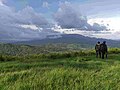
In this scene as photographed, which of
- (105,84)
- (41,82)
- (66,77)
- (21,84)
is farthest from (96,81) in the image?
(21,84)

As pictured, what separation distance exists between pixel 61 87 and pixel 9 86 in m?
1.89

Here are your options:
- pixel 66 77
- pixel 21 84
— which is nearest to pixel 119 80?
pixel 66 77

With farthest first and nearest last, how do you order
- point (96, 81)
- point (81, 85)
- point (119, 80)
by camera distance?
point (119, 80), point (96, 81), point (81, 85)

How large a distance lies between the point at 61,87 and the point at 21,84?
146cm

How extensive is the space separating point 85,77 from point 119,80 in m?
1.45

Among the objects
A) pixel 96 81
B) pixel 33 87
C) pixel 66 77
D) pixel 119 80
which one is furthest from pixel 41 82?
pixel 119 80

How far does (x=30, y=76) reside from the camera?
1326 centimetres

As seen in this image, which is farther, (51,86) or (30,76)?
(30,76)

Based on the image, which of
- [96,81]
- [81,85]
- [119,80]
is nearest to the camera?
[81,85]

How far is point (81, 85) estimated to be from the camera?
37.4 feet

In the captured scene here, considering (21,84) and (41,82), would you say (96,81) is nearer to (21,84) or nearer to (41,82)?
(41,82)

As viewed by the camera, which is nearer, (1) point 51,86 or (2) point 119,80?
(1) point 51,86

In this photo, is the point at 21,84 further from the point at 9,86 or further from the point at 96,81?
the point at 96,81

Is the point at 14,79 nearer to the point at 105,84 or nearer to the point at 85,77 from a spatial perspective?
the point at 85,77
